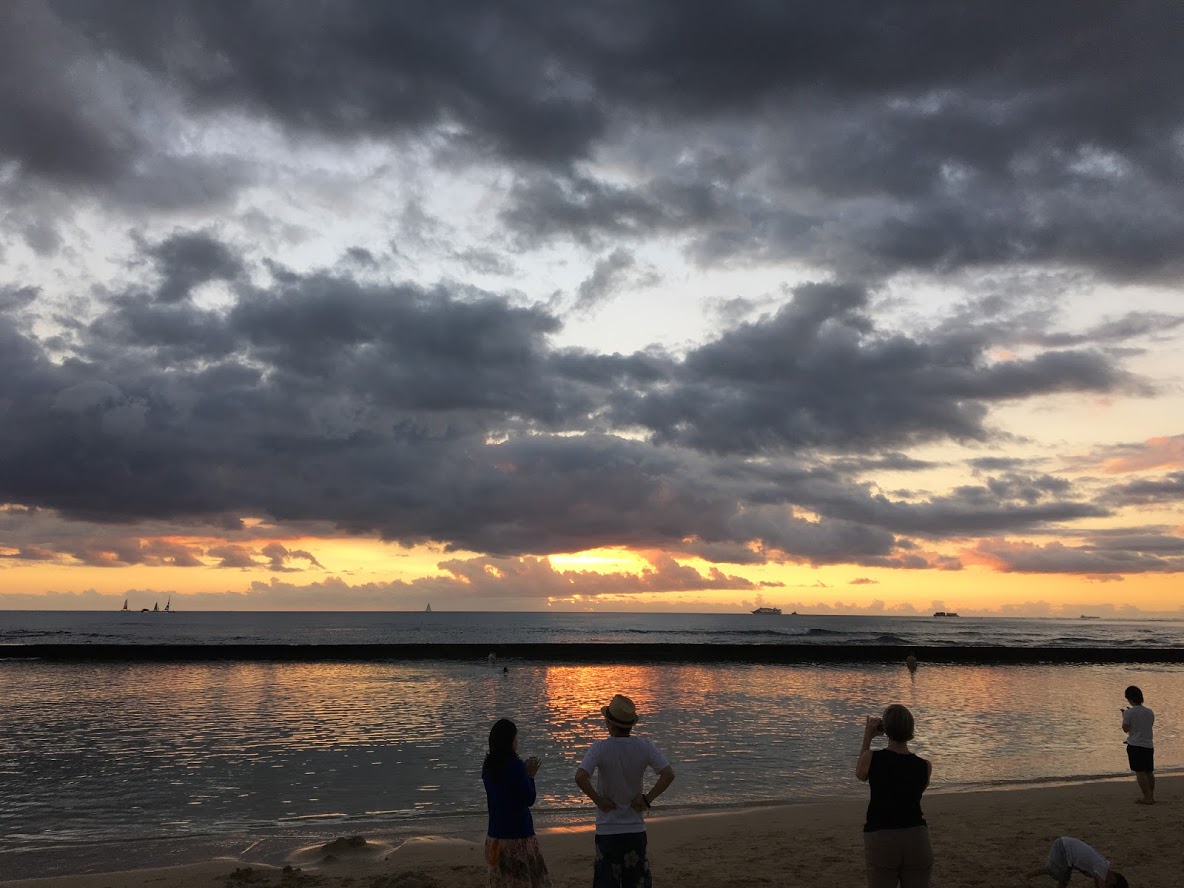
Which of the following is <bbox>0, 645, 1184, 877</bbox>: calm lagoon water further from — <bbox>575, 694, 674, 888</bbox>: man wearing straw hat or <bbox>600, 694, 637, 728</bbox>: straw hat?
<bbox>600, 694, 637, 728</bbox>: straw hat

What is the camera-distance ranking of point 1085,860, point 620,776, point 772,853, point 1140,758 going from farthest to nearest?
point 1140,758, point 772,853, point 1085,860, point 620,776

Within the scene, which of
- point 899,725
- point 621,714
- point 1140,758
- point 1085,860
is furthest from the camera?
point 1140,758

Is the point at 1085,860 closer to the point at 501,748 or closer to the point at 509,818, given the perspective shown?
the point at 509,818

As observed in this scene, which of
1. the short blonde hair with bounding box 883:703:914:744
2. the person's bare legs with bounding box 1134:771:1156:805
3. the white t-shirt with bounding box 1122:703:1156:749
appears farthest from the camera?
the person's bare legs with bounding box 1134:771:1156:805

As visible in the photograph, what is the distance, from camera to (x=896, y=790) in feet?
19.3

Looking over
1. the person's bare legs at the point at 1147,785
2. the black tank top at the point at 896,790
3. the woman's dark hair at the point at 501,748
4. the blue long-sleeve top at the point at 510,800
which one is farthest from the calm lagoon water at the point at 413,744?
the black tank top at the point at 896,790

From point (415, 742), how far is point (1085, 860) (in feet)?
60.3

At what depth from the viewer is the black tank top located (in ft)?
19.2

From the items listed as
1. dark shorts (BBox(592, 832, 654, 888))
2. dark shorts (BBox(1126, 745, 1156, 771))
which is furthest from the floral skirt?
dark shorts (BBox(1126, 745, 1156, 771))

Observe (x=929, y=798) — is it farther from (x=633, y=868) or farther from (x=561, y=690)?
(x=561, y=690)

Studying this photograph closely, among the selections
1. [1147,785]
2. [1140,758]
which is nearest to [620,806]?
[1140,758]

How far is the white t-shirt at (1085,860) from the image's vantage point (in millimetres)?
8352

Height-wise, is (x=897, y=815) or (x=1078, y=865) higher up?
(x=897, y=815)

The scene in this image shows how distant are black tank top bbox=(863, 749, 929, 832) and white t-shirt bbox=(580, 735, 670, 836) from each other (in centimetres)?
156
